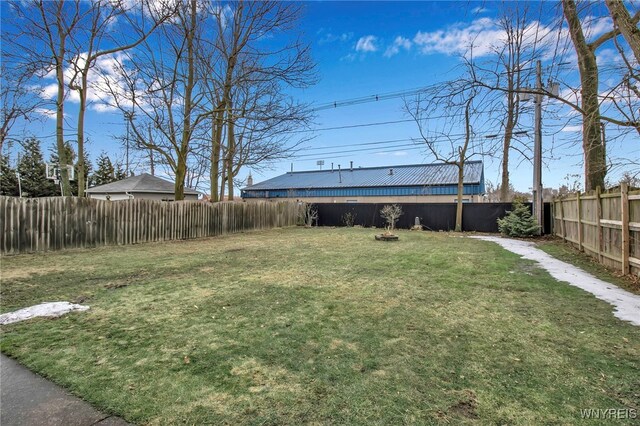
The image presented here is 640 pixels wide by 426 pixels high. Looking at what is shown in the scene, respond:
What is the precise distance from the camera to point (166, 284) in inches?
183

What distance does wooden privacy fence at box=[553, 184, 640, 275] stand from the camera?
473cm

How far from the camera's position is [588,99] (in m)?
5.54

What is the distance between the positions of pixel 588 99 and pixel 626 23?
7.00 feet

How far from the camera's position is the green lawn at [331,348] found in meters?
1.77

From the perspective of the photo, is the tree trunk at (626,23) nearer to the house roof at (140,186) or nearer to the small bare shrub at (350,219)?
the small bare shrub at (350,219)

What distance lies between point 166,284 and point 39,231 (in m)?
5.27

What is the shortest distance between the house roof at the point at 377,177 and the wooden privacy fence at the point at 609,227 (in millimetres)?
15852

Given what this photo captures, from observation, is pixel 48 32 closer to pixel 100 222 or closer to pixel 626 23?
pixel 100 222

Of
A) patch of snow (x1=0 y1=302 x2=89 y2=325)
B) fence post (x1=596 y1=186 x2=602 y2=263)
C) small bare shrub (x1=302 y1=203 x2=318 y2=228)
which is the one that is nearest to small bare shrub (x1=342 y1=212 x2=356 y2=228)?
small bare shrub (x1=302 y1=203 x2=318 y2=228)

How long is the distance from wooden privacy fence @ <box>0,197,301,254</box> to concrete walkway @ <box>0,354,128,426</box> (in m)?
6.98

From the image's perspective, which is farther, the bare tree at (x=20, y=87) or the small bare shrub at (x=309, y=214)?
the small bare shrub at (x=309, y=214)

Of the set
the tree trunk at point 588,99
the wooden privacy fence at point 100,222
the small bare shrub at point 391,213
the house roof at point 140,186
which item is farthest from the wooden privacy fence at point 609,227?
the house roof at point 140,186

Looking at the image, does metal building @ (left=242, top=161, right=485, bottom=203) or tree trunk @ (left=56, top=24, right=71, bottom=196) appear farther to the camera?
metal building @ (left=242, top=161, right=485, bottom=203)

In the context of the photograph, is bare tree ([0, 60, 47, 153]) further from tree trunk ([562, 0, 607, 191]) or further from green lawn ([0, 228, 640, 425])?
tree trunk ([562, 0, 607, 191])
